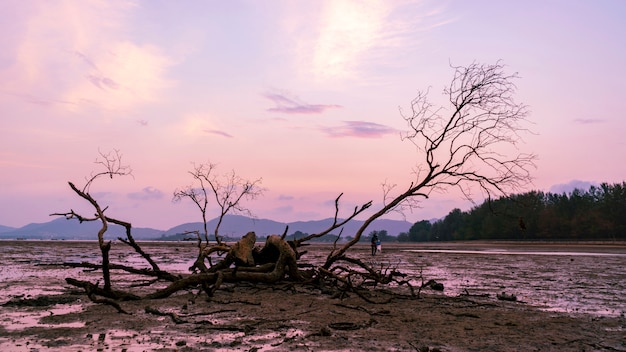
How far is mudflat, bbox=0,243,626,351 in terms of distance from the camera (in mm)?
6316

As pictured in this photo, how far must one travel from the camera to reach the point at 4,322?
7.62 metres

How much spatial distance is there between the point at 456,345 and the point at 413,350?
2.22 ft

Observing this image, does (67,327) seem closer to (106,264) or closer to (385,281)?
(106,264)

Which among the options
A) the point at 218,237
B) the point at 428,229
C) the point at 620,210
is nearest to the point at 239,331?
the point at 218,237

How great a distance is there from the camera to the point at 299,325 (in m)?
7.59

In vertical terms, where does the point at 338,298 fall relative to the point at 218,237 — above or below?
below

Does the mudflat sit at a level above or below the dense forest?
below

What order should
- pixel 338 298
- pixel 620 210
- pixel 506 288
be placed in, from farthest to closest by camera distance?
pixel 620 210, pixel 506 288, pixel 338 298

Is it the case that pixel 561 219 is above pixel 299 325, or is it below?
above

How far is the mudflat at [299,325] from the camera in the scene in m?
6.32

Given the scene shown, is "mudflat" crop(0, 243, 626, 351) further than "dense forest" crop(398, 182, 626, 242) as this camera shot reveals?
No

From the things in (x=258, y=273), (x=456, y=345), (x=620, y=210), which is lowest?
(x=456, y=345)

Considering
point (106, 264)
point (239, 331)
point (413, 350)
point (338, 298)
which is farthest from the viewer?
point (338, 298)

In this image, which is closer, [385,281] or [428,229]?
[385,281]
